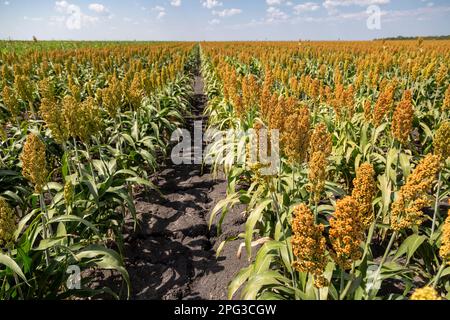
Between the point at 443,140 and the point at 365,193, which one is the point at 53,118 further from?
the point at 443,140

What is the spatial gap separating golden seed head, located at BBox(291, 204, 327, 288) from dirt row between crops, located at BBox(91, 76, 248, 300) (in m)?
1.61

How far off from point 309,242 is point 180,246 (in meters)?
2.42

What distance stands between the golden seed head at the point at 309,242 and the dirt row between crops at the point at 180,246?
63.2 inches

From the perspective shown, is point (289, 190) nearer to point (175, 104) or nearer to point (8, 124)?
point (175, 104)

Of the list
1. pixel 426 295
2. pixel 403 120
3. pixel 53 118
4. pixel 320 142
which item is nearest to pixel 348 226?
pixel 426 295

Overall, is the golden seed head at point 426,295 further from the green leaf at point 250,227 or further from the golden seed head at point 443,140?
the green leaf at point 250,227

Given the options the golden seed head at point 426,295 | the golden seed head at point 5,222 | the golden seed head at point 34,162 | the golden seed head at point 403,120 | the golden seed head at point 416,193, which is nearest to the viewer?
the golden seed head at point 426,295

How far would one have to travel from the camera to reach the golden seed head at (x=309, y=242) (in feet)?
4.50

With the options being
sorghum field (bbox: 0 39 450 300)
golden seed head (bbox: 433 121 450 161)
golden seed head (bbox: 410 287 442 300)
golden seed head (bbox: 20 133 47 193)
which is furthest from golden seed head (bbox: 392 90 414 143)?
golden seed head (bbox: 20 133 47 193)

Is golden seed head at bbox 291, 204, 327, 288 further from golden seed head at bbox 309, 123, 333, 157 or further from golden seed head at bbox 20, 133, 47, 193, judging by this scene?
golden seed head at bbox 20, 133, 47, 193

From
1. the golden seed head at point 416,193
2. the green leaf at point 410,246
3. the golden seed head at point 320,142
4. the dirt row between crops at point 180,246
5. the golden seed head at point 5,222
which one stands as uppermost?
the golden seed head at point 320,142

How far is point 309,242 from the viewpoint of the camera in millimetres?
1368

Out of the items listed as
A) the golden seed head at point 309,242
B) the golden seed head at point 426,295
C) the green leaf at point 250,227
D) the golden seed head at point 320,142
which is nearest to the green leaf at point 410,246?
the golden seed head at point 320,142

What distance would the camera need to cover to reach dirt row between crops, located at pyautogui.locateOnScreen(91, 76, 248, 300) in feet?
9.63
